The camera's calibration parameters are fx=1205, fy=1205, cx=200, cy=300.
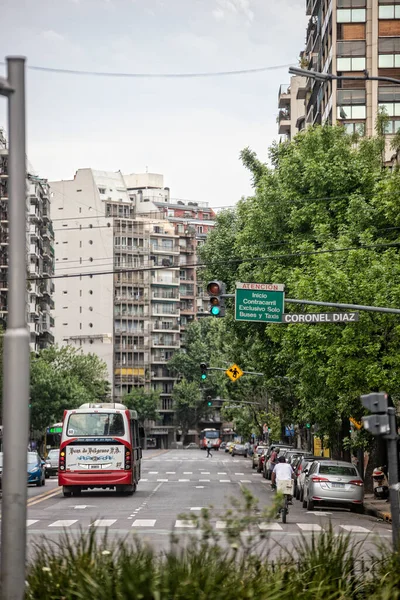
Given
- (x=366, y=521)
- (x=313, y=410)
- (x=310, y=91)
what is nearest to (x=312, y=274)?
(x=313, y=410)

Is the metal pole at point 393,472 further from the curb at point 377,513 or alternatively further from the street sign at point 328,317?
the curb at point 377,513

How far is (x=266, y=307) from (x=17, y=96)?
20.7 meters

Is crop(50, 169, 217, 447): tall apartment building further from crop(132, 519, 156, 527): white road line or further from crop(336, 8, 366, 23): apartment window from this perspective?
crop(132, 519, 156, 527): white road line

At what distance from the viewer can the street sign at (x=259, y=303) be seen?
3055 cm

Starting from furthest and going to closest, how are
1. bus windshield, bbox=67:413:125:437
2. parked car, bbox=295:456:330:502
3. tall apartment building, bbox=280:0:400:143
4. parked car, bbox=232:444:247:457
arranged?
parked car, bbox=232:444:247:457 < tall apartment building, bbox=280:0:400:143 < parked car, bbox=295:456:330:502 < bus windshield, bbox=67:413:125:437

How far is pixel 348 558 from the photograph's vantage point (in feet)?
36.2

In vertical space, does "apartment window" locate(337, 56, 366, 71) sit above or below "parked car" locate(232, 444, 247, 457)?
above

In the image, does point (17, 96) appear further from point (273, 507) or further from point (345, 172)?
point (345, 172)

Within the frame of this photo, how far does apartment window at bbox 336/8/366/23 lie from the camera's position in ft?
248

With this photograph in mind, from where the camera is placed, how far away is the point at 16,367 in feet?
32.8

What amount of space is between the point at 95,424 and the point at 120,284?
136m

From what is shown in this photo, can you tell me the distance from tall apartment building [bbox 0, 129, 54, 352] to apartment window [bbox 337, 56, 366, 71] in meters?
45.2

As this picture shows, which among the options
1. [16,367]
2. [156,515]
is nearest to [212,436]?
[156,515]

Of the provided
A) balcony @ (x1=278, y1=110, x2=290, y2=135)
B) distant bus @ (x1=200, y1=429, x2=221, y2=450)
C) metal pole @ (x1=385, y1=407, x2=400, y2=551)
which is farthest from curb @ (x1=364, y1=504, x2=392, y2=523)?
distant bus @ (x1=200, y1=429, x2=221, y2=450)
